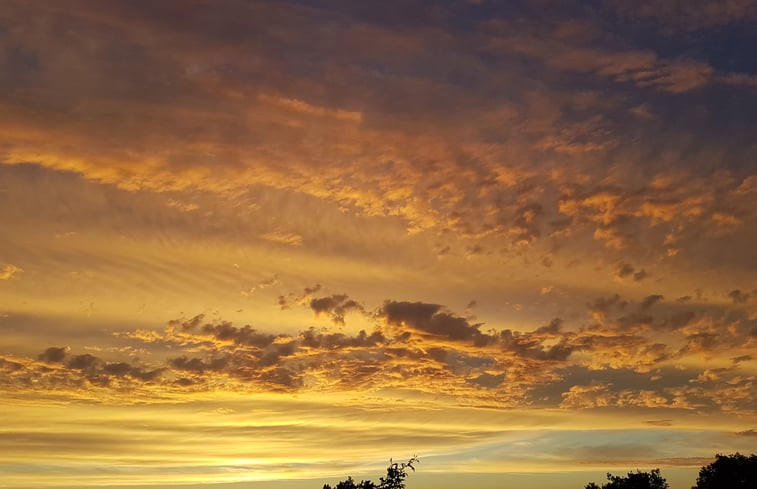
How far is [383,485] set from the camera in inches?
4077

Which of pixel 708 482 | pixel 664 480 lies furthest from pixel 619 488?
pixel 708 482

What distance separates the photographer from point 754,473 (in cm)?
8900

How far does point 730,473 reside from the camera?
90812mm

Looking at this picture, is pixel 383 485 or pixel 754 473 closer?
pixel 754 473

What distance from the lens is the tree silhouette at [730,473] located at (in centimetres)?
8931

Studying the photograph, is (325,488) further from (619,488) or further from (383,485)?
(619,488)

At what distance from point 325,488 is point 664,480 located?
4782 centimetres

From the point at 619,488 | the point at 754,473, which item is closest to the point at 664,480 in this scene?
the point at 619,488

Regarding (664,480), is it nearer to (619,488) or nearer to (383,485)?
(619,488)

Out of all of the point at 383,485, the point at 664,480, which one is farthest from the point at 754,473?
the point at 383,485

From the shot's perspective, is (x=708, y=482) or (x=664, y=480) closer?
(x=708, y=482)

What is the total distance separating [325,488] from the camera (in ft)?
348

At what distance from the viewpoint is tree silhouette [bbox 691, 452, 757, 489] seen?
89312 mm

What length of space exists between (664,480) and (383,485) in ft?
129
